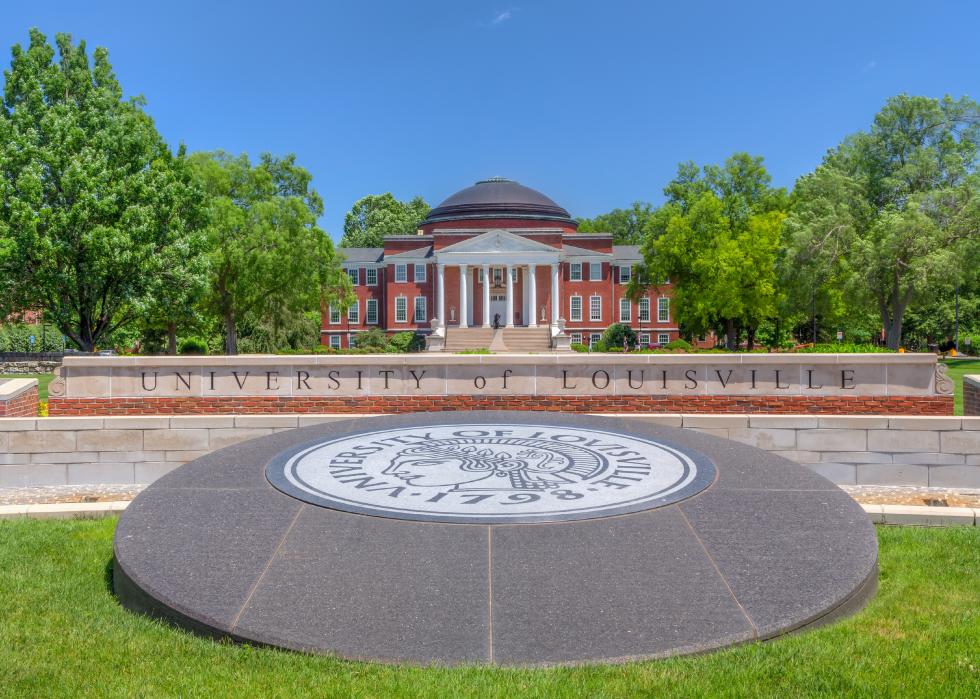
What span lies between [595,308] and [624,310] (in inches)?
91.8

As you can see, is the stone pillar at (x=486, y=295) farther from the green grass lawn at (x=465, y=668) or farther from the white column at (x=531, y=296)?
the green grass lawn at (x=465, y=668)

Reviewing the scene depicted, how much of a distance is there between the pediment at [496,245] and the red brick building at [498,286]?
0.08m

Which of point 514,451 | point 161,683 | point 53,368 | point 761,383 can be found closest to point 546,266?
point 53,368

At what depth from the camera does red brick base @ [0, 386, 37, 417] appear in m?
11.4

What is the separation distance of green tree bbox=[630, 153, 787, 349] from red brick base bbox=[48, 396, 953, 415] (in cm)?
2346

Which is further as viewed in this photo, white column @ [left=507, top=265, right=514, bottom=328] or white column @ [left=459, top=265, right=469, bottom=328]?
white column @ [left=507, top=265, right=514, bottom=328]

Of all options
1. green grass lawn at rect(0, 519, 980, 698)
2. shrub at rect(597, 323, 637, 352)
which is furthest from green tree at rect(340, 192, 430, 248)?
green grass lawn at rect(0, 519, 980, 698)

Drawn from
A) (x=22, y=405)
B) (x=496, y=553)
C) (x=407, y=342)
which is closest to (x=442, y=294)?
(x=407, y=342)

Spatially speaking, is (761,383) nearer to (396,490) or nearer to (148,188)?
(396,490)

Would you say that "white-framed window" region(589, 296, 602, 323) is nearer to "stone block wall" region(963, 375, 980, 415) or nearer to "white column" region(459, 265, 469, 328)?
"white column" region(459, 265, 469, 328)

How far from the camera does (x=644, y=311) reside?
196 feet

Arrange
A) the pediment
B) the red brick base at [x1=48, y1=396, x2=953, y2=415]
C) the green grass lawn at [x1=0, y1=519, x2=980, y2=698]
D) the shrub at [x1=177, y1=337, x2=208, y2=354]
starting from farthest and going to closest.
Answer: the pediment → the shrub at [x1=177, y1=337, x2=208, y2=354] → the red brick base at [x1=48, y1=396, x2=953, y2=415] → the green grass lawn at [x1=0, y1=519, x2=980, y2=698]

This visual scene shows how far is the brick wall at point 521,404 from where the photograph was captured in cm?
1239

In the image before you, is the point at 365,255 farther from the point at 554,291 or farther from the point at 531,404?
the point at 531,404
